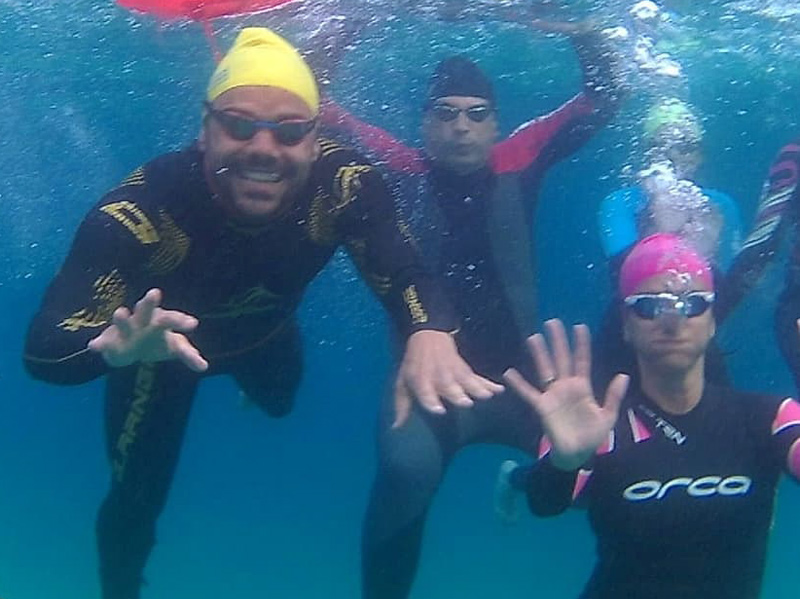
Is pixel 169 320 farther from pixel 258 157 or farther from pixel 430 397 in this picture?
pixel 258 157

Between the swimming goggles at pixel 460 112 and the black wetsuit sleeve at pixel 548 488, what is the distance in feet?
9.12

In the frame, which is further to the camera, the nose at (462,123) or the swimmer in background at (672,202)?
the swimmer in background at (672,202)

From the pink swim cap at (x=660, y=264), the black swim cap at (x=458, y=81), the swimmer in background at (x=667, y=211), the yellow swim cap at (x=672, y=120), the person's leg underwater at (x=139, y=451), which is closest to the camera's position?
the pink swim cap at (x=660, y=264)

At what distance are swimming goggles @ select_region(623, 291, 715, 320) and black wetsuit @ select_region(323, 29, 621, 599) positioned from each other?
1219 mm

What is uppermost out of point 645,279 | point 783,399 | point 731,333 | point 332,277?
point 645,279

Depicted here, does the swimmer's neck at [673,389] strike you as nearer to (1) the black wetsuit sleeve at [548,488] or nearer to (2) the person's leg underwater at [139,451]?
(1) the black wetsuit sleeve at [548,488]

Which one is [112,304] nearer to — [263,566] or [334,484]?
[334,484]

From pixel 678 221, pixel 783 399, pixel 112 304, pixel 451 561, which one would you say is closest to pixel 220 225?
pixel 112 304

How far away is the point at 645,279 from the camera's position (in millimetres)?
4648

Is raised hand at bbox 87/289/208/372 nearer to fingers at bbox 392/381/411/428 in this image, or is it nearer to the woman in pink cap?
fingers at bbox 392/381/411/428

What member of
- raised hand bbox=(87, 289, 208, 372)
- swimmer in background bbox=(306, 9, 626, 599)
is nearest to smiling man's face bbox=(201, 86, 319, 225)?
raised hand bbox=(87, 289, 208, 372)

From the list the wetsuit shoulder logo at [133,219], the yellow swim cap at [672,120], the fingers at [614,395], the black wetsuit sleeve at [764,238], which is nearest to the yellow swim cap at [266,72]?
the wetsuit shoulder logo at [133,219]

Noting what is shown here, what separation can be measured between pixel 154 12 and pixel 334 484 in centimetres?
956

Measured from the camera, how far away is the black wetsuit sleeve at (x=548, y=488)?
3.80 meters
